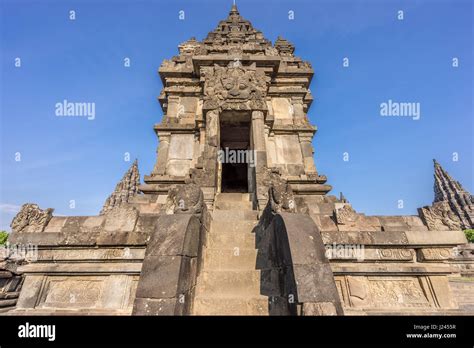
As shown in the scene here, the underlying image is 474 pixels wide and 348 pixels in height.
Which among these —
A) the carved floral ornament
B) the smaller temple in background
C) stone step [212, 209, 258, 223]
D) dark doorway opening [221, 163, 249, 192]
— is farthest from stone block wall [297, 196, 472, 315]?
the smaller temple in background

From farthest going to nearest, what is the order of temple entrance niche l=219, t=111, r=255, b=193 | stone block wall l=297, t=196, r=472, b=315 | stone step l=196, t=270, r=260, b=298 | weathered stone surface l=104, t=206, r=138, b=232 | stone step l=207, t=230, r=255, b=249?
temple entrance niche l=219, t=111, r=255, b=193 < stone step l=207, t=230, r=255, b=249 < weathered stone surface l=104, t=206, r=138, b=232 < stone block wall l=297, t=196, r=472, b=315 < stone step l=196, t=270, r=260, b=298

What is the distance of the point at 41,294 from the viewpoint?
15.5 feet

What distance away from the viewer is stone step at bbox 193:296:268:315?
3.81 m

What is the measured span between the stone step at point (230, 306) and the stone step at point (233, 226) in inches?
71.4

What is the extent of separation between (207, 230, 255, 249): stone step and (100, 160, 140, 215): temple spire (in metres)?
38.2

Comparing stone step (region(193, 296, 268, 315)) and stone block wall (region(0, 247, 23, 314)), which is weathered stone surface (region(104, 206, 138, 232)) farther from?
stone block wall (region(0, 247, 23, 314))

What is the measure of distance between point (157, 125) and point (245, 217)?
6.14 metres

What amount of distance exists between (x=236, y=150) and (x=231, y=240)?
28.0 ft

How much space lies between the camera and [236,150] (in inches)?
527

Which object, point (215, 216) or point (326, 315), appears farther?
point (215, 216)

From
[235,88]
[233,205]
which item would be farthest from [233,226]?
[235,88]
